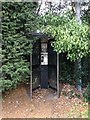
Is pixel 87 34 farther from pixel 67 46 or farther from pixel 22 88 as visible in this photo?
pixel 22 88

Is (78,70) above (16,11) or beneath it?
beneath

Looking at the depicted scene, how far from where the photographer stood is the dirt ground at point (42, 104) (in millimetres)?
7109

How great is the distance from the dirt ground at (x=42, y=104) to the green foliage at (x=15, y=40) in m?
0.84

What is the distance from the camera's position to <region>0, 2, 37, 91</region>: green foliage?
22.0ft

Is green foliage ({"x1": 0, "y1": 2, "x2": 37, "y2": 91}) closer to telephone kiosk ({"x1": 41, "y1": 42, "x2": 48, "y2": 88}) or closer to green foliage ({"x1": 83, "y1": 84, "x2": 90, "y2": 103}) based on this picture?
telephone kiosk ({"x1": 41, "y1": 42, "x2": 48, "y2": 88})

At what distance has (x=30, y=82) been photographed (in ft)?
26.2

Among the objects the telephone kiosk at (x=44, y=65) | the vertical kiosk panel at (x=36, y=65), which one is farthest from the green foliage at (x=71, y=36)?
the telephone kiosk at (x=44, y=65)

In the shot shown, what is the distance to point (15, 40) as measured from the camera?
271 inches

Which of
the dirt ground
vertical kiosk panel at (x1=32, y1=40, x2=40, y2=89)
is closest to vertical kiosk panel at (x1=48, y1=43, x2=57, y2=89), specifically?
the dirt ground

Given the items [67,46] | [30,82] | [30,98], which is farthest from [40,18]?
[30,98]

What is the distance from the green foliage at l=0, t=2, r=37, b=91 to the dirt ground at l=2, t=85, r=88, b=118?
842mm

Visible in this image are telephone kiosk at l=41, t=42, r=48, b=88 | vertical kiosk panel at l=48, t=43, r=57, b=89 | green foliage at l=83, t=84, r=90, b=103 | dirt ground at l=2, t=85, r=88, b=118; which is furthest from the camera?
telephone kiosk at l=41, t=42, r=48, b=88

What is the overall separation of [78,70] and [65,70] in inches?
20.5

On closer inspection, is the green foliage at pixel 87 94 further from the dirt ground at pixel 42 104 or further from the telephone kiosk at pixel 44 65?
the telephone kiosk at pixel 44 65
